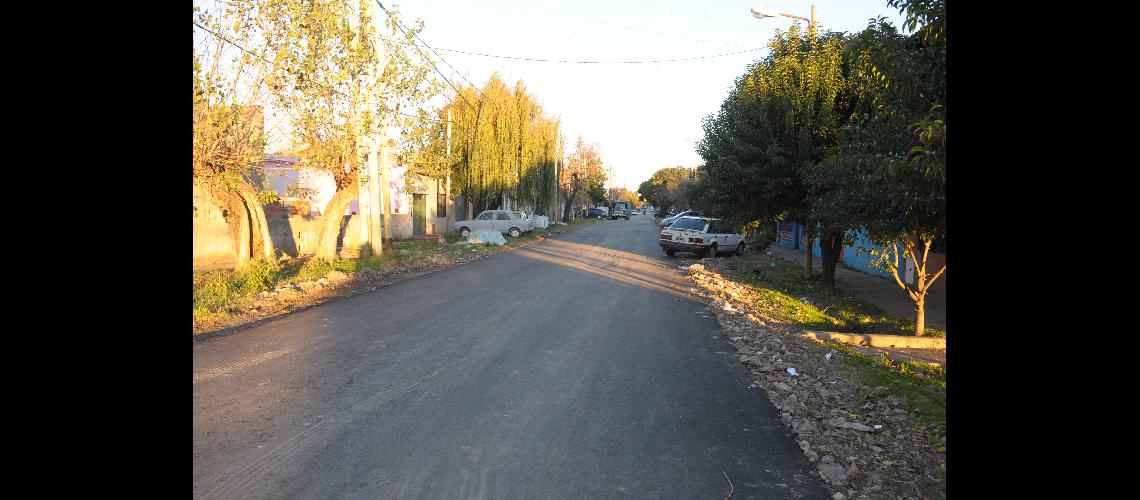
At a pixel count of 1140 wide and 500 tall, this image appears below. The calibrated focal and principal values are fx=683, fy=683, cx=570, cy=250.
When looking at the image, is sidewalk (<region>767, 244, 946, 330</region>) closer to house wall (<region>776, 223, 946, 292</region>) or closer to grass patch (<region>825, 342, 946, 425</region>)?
house wall (<region>776, 223, 946, 292</region>)

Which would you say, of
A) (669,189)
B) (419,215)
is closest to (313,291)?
(419,215)

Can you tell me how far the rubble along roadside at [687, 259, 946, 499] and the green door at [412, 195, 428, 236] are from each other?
25348mm

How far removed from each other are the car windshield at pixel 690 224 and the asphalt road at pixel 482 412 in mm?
15150

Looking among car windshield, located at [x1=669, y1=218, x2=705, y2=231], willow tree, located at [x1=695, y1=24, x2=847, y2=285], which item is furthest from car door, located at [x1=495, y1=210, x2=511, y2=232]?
willow tree, located at [x1=695, y1=24, x2=847, y2=285]

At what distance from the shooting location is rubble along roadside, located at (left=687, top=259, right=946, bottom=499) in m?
4.33

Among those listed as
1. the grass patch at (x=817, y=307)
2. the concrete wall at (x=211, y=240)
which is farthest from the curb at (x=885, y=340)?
the concrete wall at (x=211, y=240)

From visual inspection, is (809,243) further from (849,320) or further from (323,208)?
(323,208)

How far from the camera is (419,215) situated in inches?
1328

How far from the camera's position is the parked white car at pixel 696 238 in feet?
82.5

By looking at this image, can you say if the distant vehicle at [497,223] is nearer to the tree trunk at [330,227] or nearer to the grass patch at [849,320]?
the grass patch at [849,320]

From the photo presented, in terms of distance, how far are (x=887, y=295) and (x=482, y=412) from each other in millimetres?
12501
